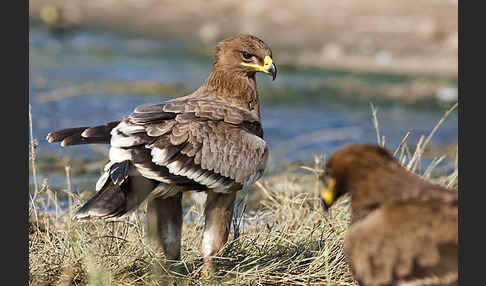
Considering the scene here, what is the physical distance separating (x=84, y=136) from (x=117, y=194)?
436mm

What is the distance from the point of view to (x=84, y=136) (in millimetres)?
4824

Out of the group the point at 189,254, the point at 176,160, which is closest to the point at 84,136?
the point at 176,160

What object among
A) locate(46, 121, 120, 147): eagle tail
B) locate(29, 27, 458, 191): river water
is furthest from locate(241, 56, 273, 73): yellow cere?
locate(29, 27, 458, 191): river water

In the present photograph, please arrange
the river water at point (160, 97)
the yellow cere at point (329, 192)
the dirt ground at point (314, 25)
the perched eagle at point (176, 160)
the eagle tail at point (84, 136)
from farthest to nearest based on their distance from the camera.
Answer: the dirt ground at point (314, 25)
the river water at point (160, 97)
the eagle tail at point (84, 136)
the perched eagle at point (176, 160)
the yellow cere at point (329, 192)

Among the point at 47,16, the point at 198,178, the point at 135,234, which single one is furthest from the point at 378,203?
the point at 47,16

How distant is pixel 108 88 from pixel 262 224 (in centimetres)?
709

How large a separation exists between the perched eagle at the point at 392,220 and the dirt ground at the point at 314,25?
429 inches

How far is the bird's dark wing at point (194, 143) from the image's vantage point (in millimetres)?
4684

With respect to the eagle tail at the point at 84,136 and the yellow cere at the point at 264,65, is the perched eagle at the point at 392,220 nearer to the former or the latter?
the eagle tail at the point at 84,136

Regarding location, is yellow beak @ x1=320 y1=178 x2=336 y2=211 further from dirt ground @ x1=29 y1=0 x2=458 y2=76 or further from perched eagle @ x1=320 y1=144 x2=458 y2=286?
dirt ground @ x1=29 y1=0 x2=458 y2=76

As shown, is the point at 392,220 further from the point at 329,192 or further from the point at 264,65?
the point at 264,65

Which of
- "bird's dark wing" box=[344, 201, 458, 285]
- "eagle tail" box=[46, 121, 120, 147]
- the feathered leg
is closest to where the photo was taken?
"bird's dark wing" box=[344, 201, 458, 285]

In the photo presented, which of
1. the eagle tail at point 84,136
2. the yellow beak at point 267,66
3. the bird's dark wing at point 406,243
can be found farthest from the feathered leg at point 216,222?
the bird's dark wing at point 406,243

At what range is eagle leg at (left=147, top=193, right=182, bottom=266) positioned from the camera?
5227 millimetres
